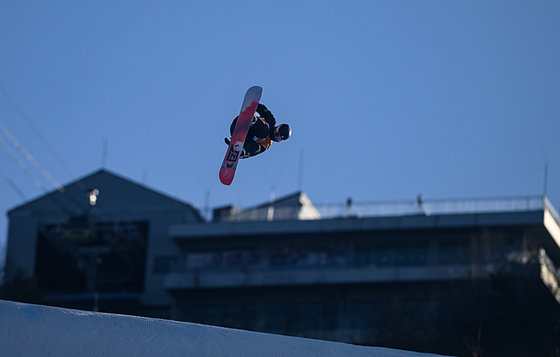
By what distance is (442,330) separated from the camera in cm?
4491

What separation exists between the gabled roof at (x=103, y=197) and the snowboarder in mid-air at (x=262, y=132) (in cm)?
3563

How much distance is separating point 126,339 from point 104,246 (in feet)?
134

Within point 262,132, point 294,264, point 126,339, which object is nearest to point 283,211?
point 294,264

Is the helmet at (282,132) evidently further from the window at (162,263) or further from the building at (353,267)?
the window at (162,263)

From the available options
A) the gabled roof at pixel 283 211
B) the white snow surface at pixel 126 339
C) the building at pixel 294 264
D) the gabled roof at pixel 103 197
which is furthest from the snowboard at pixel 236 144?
the gabled roof at pixel 103 197

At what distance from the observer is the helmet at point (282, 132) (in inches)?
907

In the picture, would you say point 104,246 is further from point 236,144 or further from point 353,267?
point 236,144

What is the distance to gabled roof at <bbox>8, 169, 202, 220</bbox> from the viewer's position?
5912cm

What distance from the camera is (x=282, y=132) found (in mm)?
23047

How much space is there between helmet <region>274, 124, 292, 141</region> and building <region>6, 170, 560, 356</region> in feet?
71.2

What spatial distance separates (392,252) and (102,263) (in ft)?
49.5

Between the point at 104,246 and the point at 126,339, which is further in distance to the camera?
the point at 104,246

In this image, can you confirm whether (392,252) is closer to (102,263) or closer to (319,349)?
(102,263)

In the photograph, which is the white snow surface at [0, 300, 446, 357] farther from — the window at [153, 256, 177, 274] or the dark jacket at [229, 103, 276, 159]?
the window at [153, 256, 177, 274]
